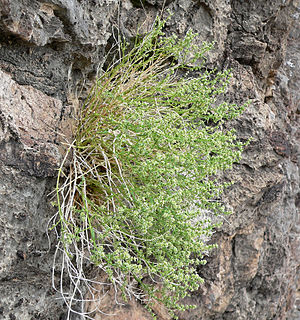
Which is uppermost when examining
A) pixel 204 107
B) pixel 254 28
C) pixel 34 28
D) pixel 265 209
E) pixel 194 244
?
pixel 254 28

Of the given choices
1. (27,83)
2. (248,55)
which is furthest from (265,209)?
(27,83)

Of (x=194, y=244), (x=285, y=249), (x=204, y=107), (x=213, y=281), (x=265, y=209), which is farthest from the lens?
(x=285, y=249)

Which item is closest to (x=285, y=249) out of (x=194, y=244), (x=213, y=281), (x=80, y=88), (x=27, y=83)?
(x=213, y=281)

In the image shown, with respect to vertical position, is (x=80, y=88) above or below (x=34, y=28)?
below

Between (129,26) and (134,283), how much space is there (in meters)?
1.31

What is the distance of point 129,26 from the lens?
1727mm

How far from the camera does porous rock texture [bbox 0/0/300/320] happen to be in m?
1.28

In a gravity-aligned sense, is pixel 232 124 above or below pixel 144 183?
above

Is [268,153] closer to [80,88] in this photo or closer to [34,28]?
[80,88]

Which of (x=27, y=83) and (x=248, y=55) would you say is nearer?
(x=27, y=83)

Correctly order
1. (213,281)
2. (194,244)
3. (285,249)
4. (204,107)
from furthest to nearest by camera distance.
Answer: (285,249)
(213,281)
(204,107)
(194,244)

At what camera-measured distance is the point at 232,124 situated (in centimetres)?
Answer: 201

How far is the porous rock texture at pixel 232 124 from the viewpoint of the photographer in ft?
4.20

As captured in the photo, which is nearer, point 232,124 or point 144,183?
point 144,183
